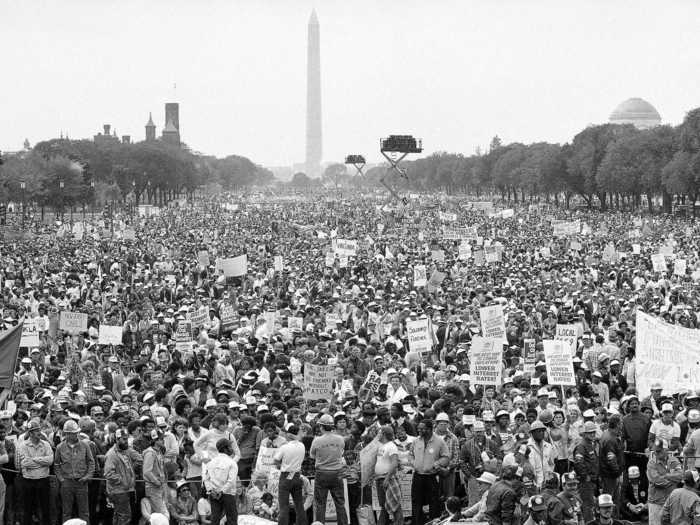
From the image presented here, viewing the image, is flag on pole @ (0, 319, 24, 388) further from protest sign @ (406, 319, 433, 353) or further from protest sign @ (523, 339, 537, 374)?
protest sign @ (523, 339, 537, 374)

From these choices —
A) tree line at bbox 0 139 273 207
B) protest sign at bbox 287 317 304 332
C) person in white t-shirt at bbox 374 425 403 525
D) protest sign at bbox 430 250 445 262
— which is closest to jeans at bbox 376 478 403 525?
person in white t-shirt at bbox 374 425 403 525

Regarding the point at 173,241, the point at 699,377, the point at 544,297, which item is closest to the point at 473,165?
the point at 173,241

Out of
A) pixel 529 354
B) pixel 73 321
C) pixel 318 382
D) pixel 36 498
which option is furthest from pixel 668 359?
pixel 73 321

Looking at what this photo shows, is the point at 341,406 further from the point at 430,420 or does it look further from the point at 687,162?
the point at 687,162

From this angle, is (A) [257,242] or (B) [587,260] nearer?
(B) [587,260]

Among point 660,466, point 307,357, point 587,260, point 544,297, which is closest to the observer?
point 660,466

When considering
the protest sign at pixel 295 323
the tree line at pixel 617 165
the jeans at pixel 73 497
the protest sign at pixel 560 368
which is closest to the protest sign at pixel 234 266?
the protest sign at pixel 295 323

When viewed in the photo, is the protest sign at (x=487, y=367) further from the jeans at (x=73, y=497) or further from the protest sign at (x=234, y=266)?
the protest sign at (x=234, y=266)
